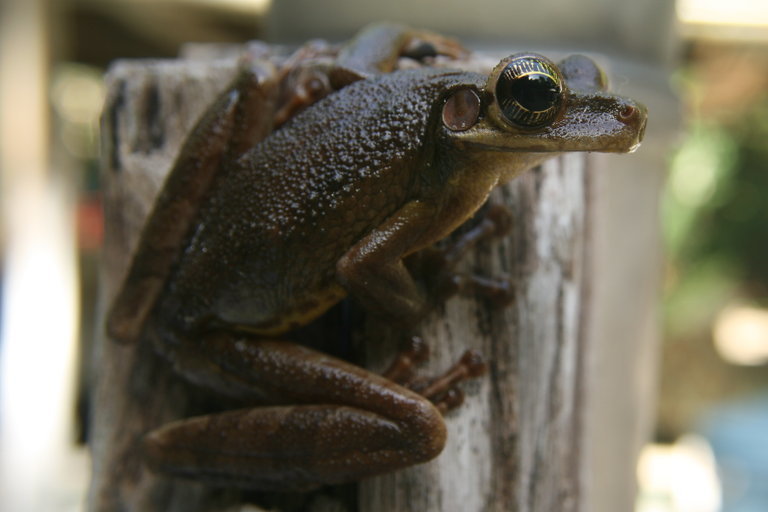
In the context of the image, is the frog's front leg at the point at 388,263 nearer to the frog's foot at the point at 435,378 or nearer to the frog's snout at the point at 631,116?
the frog's foot at the point at 435,378

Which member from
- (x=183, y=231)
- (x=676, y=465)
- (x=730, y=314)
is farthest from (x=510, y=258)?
(x=730, y=314)

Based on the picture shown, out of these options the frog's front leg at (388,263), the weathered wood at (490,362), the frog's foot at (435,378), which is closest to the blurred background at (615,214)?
the weathered wood at (490,362)

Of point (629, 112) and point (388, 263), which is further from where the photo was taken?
point (388, 263)

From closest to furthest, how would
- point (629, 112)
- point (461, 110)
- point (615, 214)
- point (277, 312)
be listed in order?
point (629, 112)
point (461, 110)
point (277, 312)
point (615, 214)

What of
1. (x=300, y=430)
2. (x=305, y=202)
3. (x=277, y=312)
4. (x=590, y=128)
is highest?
(x=590, y=128)

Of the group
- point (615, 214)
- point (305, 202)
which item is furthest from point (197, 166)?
point (615, 214)

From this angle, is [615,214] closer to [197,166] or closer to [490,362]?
[490,362]

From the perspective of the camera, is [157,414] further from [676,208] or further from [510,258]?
[676,208]
